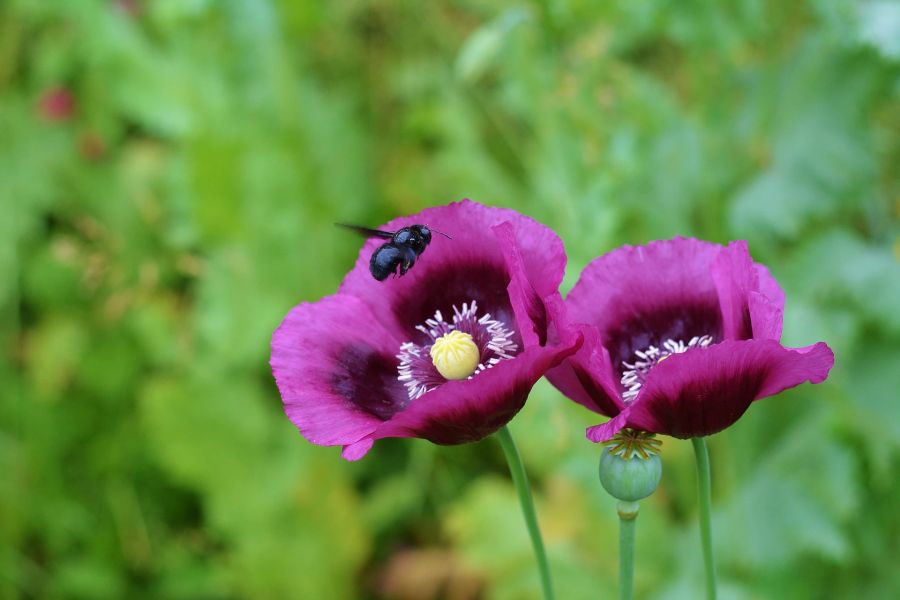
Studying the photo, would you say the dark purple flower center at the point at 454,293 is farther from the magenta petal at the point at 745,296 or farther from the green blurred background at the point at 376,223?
the green blurred background at the point at 376,223

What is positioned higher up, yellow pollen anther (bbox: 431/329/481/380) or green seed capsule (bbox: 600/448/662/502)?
yellow pollen anther (bbox: 431/329/481/380)

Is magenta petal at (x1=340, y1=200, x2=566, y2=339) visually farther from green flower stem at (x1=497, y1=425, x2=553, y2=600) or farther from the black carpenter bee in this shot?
green flower stem at (x1=497, y1=425, x2=553, y2=600)

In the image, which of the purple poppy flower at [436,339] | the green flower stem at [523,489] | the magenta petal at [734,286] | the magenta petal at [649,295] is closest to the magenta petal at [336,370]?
the purple poppy flower at [436,339]

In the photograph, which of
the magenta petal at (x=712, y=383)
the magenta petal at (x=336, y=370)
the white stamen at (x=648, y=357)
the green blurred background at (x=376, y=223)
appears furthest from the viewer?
the green blurred background at (x=376, y=223)

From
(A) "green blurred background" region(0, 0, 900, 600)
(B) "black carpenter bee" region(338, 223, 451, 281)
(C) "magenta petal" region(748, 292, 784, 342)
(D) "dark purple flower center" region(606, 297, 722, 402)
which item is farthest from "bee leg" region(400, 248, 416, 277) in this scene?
(A) "green blurred background" region(0, 0, 900, 600)

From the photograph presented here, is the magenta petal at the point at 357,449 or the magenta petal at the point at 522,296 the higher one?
the magenta petal at the point at 522,296

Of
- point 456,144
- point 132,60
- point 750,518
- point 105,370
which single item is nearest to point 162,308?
point 105,370
